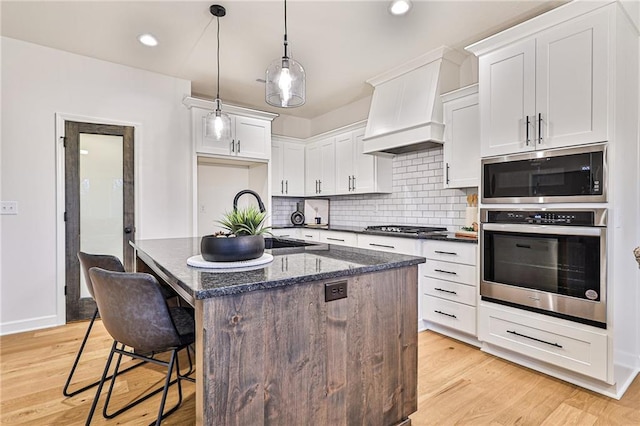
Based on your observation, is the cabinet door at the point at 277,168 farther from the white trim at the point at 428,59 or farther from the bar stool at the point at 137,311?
the bar stool at the point at 137,311

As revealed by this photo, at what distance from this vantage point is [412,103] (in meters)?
3.40

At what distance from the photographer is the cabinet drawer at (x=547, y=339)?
2.05 meters

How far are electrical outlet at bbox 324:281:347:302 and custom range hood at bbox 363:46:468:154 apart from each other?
2.25 m

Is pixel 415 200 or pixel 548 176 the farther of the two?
pixel 415 200

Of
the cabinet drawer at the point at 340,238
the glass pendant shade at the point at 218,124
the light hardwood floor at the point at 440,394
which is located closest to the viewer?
the light hardwood floor at the point at 440,394

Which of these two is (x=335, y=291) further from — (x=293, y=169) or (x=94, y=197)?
(x=293, y=169)

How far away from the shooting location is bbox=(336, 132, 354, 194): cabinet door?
4.41m

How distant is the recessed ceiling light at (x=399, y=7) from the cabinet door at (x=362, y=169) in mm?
1724

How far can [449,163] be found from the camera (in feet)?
10.6

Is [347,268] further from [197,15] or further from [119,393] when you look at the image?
[197,15]

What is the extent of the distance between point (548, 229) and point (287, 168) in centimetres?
353

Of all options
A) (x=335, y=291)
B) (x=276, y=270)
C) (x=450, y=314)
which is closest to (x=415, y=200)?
(x=450, y=314)

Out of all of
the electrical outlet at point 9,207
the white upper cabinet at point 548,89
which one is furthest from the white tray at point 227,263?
the electrical outlet at point 9,207

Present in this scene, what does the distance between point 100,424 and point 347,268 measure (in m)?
1.62
